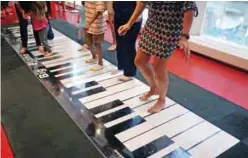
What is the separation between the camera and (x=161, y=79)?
1936 millimetres

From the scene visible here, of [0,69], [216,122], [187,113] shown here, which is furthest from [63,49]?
[216,122]

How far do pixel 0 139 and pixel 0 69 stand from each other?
1.42 m

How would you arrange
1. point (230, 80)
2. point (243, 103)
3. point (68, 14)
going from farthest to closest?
point (68, 14) → point (230, 80) → point (243, 103)

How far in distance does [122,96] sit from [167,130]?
0.63m

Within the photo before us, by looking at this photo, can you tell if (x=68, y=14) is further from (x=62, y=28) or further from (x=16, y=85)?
(x=16, y=85)

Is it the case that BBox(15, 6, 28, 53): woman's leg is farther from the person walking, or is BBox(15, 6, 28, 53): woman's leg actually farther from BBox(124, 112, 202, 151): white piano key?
BBox(124, 112, 202, 151): white piano key

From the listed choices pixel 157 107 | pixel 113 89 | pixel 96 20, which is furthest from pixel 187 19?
pixel 96 20

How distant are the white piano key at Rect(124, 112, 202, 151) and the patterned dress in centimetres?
59

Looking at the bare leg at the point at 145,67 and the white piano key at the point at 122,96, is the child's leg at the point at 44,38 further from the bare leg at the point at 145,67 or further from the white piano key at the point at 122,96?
the bare leg at the point at 145,67

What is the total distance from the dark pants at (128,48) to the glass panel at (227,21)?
166 cm

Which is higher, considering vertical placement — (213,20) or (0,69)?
(213,20)

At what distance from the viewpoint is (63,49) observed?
3592mm

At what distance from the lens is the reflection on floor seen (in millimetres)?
1730

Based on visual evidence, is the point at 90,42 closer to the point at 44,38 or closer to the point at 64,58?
the point at 64,58
